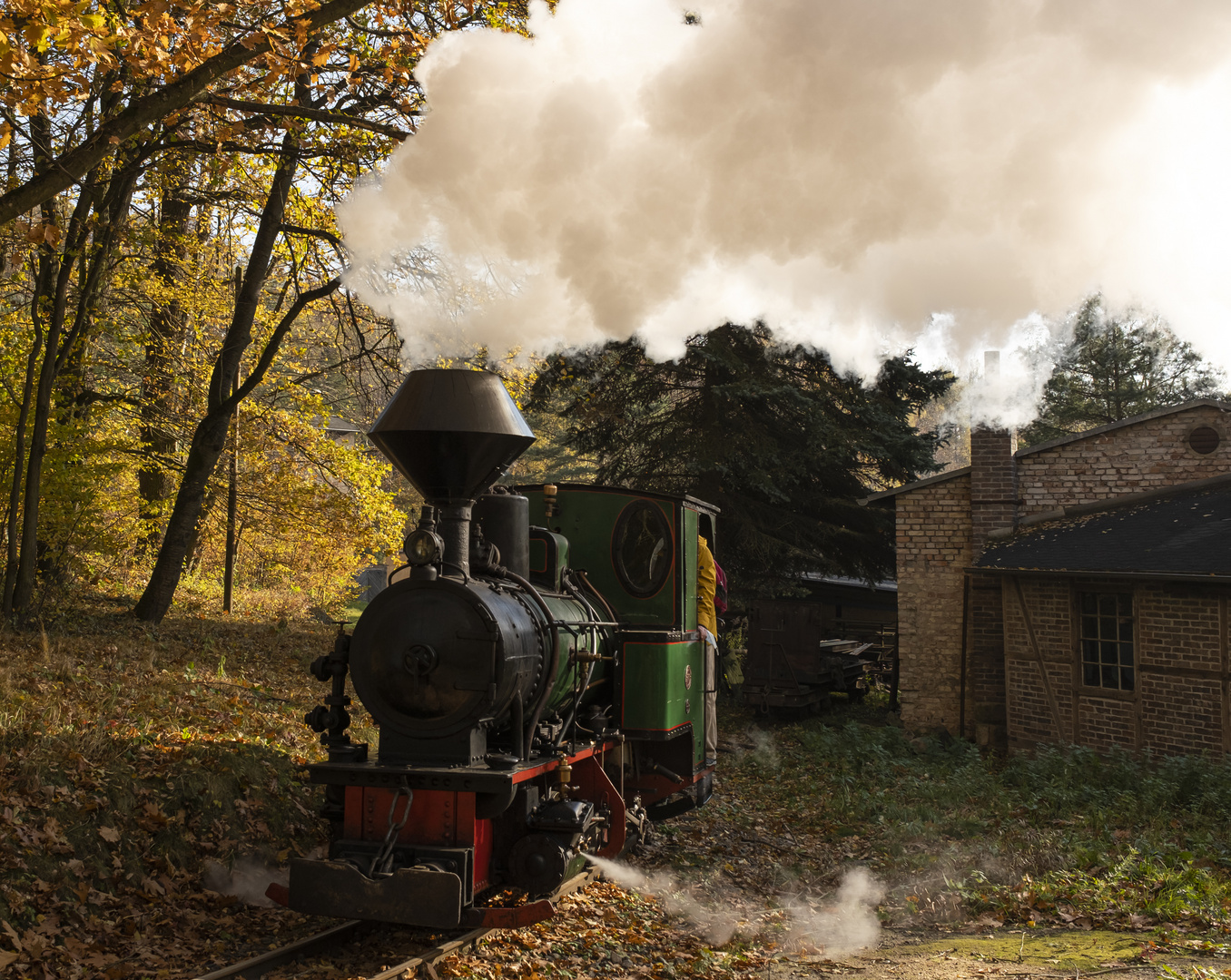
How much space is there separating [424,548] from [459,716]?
34.8 inches

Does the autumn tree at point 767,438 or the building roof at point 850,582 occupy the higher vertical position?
the autumn tree at point 767,438

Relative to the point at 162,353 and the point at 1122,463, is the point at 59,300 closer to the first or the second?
the point at 162,353

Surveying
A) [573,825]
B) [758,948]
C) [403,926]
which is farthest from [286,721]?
[758,948]

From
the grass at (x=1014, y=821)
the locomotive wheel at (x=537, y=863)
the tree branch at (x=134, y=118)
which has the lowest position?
the grass at (x=1014, y=821)

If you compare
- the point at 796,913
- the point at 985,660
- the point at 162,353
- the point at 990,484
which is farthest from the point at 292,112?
the point at 985,660

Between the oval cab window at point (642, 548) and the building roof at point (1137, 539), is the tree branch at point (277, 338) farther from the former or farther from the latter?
the building roof at point (1137, 539)

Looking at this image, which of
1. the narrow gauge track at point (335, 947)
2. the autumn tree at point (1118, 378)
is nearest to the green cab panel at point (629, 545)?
the narrow gauge track at point (335, 947)

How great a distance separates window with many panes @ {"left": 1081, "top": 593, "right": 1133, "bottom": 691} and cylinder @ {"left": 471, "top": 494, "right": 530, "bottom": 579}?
782 cm

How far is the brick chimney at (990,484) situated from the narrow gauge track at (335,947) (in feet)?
29.7

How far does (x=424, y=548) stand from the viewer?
194 inches

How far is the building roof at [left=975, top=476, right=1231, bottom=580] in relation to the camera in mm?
9617

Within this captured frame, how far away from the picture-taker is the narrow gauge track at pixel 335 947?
4250 mm

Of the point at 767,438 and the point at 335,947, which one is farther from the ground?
the point at 767,438

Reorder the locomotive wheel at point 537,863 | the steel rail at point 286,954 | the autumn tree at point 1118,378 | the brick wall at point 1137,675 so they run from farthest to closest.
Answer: the autumn tree at point 1118,378 → the brick wall at point 1137,675 → the locomotive wheel at point 537,863 → the steel rail at point 286,954
